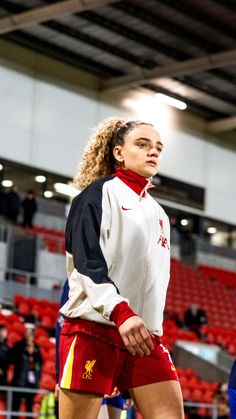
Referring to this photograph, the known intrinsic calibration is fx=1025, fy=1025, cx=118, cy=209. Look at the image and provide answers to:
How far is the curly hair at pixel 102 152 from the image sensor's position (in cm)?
478

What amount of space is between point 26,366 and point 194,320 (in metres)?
11.1

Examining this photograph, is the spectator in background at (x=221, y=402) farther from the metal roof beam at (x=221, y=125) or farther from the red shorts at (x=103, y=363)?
the metal roof beam at (x=221, y=125)

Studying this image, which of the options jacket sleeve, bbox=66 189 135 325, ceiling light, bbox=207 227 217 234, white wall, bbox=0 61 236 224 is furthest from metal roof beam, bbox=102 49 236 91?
jacket sleeve, bbox=66 189 135 325

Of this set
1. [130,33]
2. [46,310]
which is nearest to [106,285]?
[46,310]

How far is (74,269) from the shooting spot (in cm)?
432

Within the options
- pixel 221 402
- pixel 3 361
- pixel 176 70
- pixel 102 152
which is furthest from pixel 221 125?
pixel 102 152

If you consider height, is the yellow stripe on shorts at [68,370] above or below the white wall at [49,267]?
below

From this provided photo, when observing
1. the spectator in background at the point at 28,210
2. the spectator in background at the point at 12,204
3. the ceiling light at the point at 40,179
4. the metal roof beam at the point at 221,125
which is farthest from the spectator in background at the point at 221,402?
the metal roof beam at the point at 221,125

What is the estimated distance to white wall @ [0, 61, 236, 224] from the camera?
26.3 metres

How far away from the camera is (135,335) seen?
3.88m

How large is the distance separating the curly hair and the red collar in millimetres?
237

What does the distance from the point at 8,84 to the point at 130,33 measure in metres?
3.49

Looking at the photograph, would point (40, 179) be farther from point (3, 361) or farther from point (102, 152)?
point (102, 152)

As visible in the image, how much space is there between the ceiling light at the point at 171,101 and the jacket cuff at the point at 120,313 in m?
25.6
